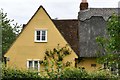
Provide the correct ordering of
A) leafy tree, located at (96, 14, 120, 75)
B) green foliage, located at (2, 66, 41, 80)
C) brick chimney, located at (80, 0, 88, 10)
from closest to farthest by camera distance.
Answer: leafy tree, located at (96, 14, 120, 75) < green foliage, located at (2, 66, 41, 80) < brick chimney, located at (80, 0, 88, 10)

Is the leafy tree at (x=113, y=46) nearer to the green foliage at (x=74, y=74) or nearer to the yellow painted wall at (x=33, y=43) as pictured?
the green foliage at (x=74, y=74)

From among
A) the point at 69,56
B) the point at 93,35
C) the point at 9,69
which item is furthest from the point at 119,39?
the point at 93,35

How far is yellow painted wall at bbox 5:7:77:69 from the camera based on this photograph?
33656mm

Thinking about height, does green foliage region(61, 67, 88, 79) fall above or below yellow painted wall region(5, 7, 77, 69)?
below

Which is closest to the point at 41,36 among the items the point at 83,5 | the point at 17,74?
the point at 83,5

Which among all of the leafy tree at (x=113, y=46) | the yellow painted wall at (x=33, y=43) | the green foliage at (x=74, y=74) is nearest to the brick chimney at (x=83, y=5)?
the yellow painted wall at (x=33, y=43)

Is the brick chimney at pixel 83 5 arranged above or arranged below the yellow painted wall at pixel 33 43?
above

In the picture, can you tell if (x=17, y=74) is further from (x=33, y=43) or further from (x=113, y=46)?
(x=113, y=46)

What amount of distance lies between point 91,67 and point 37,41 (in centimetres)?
473

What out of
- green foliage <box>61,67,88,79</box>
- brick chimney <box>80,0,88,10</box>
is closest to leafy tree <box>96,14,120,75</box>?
green foliage <box>61,67,88,79</box>

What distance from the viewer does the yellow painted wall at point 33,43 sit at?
33656 mm

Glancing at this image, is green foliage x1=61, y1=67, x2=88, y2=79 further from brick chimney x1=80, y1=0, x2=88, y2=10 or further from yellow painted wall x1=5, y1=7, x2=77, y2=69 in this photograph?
brick chimney x1=80, y1=0, x2=88, y2=10

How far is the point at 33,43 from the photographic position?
33.9 metres

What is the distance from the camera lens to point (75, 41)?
35.4 metres
